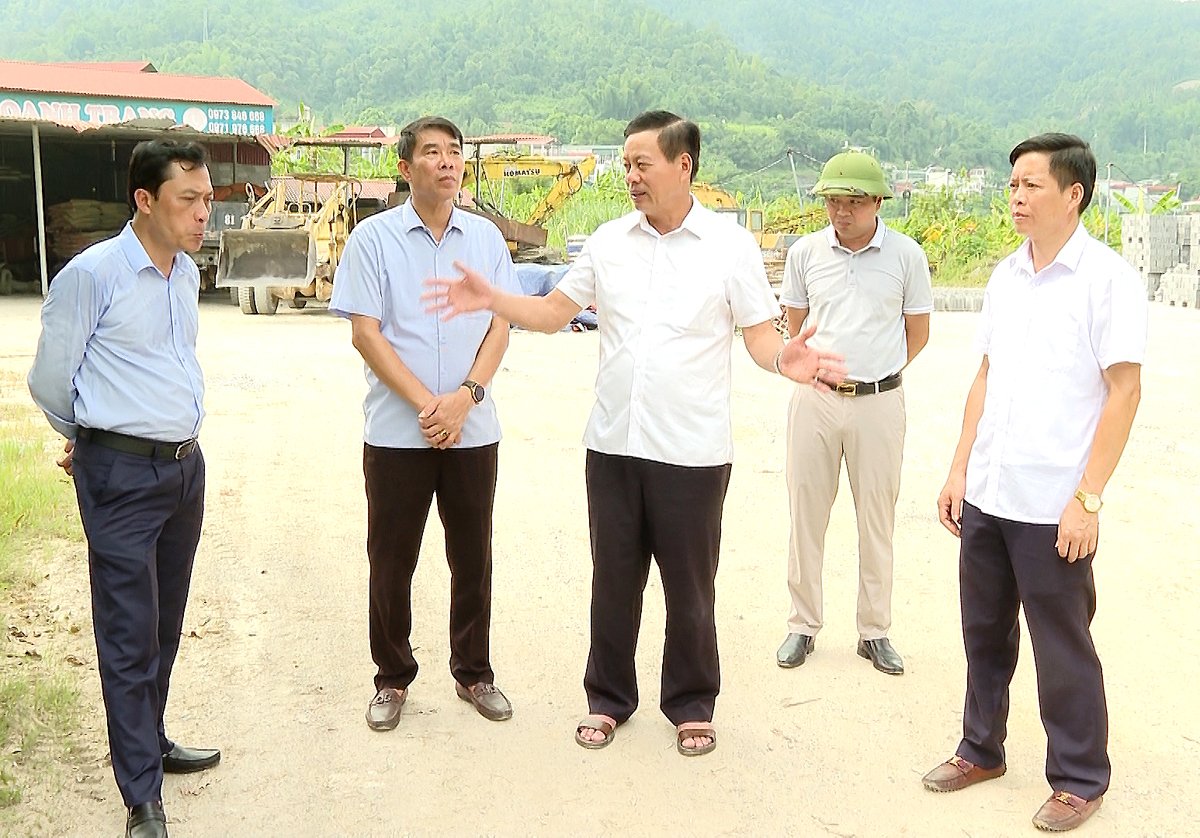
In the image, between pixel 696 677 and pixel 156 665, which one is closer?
pixel 156 665

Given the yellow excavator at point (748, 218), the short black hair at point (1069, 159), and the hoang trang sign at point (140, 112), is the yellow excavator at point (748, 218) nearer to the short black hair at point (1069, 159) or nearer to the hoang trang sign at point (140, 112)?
the hoang trang sign at point (140, 112)

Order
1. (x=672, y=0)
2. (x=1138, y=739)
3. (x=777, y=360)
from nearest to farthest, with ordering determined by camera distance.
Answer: (x=777, y=360) < (x=1138, y=739) < (x=672, y=0)

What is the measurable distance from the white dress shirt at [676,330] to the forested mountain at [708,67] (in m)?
67.7

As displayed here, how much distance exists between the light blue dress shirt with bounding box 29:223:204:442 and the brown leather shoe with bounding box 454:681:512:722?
1.41 meters

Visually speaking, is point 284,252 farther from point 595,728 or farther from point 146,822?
point 146,822

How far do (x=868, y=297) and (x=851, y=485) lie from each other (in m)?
0.71

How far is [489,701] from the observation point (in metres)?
4.40

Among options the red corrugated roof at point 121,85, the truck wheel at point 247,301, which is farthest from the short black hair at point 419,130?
the red corrugated roof at point 121,85

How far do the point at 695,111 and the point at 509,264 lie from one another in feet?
315

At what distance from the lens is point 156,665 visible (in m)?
3.56

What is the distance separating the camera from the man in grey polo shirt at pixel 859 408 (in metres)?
4.92

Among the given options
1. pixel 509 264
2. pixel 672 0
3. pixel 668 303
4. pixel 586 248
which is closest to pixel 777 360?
pixel 668 303

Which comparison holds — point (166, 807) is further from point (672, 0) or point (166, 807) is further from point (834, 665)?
point (672, 0)

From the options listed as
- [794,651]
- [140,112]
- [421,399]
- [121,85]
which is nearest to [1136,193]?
[121,85]
